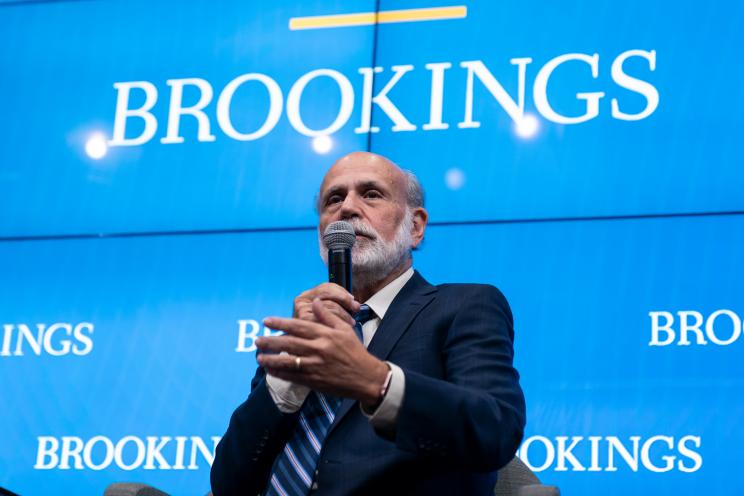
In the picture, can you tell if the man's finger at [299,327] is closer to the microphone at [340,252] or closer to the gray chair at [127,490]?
the microphone at [340,252]

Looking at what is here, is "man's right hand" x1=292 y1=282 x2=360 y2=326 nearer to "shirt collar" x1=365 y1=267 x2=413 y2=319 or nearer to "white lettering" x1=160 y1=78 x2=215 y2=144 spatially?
"shirt collar" x1=365 y1=267 x2=413 y2=319

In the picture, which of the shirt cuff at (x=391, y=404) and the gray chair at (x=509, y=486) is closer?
the shirt cuff at (x=391, y=404)

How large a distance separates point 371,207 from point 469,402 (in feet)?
2.39

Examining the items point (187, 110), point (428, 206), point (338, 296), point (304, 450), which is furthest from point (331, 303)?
point (187, 110)

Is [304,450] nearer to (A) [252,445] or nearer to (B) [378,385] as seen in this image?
(A) [252,445]

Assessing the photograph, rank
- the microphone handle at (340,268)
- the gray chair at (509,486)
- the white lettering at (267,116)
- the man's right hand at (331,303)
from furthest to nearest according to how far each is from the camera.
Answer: the white lettering at (267,116) < the gray chair at (509,486) < the microphone handle at (340,268) < the man's right hand at (331,303)

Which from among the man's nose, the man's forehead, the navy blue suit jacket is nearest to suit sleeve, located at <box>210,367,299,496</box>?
the navy blue suit jacket

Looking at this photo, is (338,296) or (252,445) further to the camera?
(252,445)

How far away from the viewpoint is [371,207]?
2.19 metres

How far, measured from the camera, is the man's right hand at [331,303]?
1.52 m

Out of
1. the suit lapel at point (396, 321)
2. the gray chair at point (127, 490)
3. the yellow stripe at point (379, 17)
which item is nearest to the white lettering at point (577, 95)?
the yellow stripe at point (379, 17)

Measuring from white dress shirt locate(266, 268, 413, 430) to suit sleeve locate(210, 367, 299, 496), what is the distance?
2 centimetres

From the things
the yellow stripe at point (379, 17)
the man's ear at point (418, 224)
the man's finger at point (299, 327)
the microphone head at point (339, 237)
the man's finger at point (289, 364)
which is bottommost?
the man's finger at point (289, 364)

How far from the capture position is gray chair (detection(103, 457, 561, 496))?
77.9 inches
